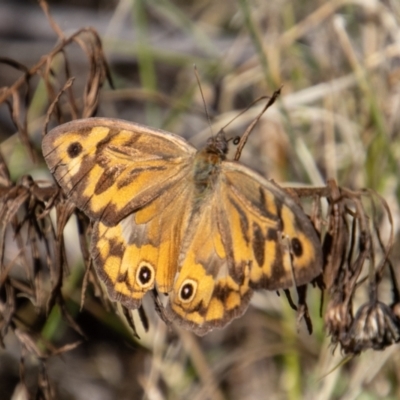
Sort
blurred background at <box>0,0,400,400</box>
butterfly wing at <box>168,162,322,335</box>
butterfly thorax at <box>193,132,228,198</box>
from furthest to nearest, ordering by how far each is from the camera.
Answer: blurred background at <box>0,0,400,400</box>
butterfly thorax at <box>193,132,228,198</box>
butterfly wing at <box>168,162,322,335</box>

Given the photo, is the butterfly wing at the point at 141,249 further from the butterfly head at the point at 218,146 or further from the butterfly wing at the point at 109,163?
the butterfly head at the point at 218,146

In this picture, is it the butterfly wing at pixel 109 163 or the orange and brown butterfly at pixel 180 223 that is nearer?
the orange and brown butterfly at pixel 180 223

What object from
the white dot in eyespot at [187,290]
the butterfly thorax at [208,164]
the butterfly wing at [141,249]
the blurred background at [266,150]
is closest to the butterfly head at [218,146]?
the butterfly thorax at [208,164]

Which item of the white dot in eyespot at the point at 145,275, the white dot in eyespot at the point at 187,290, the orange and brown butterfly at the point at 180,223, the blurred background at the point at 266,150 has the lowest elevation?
the blurred background at the point at 266,150

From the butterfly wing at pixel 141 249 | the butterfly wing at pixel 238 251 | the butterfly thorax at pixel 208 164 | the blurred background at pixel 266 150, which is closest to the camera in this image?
the butterfly wing at pixel 238 251

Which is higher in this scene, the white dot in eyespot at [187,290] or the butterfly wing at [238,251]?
the butterfly wing at [238,251]

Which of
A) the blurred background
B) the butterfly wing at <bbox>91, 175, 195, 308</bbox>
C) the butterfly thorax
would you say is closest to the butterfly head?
the butterfly thorax

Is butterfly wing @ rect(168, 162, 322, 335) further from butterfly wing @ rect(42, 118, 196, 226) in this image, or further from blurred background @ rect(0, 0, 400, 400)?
blurred background @ rect(0, 0, 400, 400)

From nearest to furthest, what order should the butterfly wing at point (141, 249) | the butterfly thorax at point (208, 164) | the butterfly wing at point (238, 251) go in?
the butterfly wing at point (238, 251) → the butterfly wing at point (141, 249) → the butterfly thorax at point (208, 164)

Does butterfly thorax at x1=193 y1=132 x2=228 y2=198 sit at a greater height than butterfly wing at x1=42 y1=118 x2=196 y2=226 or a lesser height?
lesser

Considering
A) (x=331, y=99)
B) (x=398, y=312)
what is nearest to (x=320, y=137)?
(x=331, y=99)
